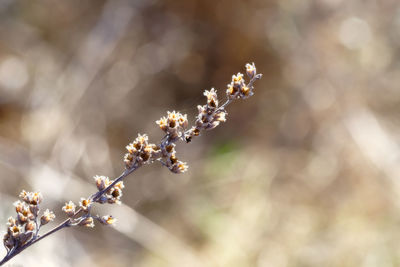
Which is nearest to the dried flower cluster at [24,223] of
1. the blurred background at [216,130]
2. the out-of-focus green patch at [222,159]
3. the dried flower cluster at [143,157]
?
the dried flower cluster at [143,157]

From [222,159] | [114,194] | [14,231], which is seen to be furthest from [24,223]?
[222,159]

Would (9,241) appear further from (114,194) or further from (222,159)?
(222,159)

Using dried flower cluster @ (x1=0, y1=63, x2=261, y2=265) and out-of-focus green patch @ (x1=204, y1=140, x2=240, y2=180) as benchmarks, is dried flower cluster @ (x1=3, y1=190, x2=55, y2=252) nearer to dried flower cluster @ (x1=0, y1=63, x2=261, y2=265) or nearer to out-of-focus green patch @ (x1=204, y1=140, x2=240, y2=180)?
dried flower cluster @ (x1=0, y1=63, x2=261, y2=265)

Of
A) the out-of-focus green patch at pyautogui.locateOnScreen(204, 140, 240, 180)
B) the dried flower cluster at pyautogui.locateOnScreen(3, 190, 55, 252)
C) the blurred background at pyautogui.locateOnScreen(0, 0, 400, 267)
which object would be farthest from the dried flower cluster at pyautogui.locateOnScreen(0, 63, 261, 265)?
the out-of-focus green patch at pyautogui.locateOnScreen(204, 140, 240, 180)

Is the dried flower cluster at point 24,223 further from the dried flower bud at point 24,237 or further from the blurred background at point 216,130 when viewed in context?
the blurred background at point 216,130

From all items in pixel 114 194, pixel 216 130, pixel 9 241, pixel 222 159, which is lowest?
pixel 9 241

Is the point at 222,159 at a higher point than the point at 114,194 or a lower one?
higher
